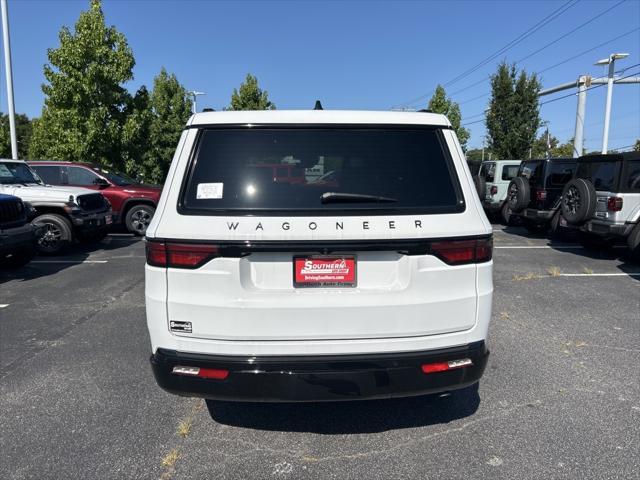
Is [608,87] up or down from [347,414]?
up

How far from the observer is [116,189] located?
465 inches

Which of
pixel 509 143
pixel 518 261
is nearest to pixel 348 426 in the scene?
pixel 518 261

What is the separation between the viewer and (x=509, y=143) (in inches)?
1027

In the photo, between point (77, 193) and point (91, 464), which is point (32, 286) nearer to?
point (77, 193)

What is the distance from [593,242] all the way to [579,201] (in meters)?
1.43

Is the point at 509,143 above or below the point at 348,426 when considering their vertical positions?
above

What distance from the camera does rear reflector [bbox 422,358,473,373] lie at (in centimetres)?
244

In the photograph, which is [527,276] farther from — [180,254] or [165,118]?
[165,118]

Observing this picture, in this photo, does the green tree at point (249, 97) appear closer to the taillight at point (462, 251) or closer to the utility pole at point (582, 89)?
the utility pole at point (582, 89)

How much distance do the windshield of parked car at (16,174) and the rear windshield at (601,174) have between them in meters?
11.4

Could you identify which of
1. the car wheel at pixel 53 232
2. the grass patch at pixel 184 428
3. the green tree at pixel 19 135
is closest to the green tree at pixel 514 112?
the car wheel at pixel 53 232

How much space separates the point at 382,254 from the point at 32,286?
650 cm

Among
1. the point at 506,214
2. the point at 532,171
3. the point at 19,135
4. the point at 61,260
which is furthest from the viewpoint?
the point at 19,135

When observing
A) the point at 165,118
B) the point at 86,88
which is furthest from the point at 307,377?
the point at 165,118
